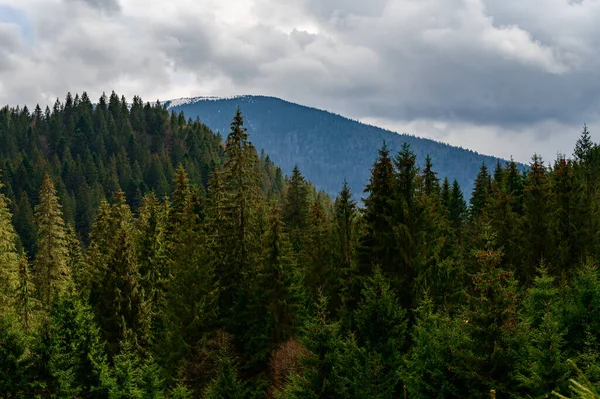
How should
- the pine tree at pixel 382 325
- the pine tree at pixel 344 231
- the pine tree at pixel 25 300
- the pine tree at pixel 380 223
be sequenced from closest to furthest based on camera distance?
the pine tree at pixel 382 325, the pine tree at pixel 380 223, the pine tree at pixel 344 231, the pine tree at pixel 25 300

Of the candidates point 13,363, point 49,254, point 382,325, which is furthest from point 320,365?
point 49,254

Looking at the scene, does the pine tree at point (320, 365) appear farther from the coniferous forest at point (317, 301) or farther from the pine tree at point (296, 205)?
the pine tree at point (296, 205)

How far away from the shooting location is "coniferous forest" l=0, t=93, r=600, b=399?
675 inches

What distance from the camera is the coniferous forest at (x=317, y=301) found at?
17.2 m

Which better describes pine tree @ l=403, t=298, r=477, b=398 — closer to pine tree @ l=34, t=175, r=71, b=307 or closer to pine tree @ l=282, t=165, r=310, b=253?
pine tree @ l=34, t=175, r=71, b=307

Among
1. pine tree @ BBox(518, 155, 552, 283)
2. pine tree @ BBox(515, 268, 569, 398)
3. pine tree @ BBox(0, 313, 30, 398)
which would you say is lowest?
pine tree @ BBox(0, 313, 30, 398)

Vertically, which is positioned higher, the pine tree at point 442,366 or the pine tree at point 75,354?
the pine tree at point 442,366

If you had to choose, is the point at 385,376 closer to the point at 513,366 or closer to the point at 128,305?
the point at 513,366

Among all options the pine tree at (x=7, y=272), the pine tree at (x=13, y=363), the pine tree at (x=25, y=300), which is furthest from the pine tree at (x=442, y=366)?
the pine tree at (x=25, y=300)

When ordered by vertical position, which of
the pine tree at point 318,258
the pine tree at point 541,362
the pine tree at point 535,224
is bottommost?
the pine tree at point 541,362

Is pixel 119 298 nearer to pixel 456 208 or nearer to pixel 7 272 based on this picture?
pixel 7 272

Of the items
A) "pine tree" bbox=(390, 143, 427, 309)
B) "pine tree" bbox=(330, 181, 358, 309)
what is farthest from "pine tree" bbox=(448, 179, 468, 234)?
"pine tree" bbox=(390, 143, 427, 309)

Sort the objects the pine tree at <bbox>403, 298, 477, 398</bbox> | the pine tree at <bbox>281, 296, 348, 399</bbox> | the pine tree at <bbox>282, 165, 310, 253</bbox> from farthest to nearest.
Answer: the pine tree at <bbox>282, 165, 310, 253</bbox>
the pine tree at <bbox>281, 296, 348, 399</bbox>
the pine tree at <bbox>403, 298, 477, 398</bbox>

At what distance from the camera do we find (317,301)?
35.8 meters
